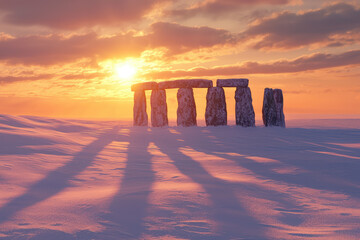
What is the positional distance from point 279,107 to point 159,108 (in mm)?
5914

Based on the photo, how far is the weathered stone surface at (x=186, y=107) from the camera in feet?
54.3

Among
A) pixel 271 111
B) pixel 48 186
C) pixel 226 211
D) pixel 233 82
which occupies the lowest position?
pixel 226 211

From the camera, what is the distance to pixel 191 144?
10539mm

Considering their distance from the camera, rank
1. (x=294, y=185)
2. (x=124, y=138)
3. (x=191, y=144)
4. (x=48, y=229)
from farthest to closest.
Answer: (x=124, y=138) → (x=191, y=144) → (x=294, y=185) → (x=48, y=229)

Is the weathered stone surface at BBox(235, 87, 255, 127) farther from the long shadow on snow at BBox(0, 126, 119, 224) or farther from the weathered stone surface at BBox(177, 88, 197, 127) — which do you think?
the long shadow on snow at BBox(0, 126, 119, 224)

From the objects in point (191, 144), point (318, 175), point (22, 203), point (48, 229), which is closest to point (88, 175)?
point (22, 203)

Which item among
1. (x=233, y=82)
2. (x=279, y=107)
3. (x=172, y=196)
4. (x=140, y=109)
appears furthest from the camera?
(x=140, y=109)

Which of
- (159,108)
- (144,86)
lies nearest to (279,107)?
(159,108)

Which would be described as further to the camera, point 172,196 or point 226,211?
point 172,196

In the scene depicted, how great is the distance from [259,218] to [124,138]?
8878 millimetres

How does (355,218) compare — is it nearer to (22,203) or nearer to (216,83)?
(22,203)

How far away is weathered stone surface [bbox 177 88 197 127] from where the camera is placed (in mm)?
16562

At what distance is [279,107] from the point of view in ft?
56.0

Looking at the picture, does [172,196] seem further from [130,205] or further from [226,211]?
[226,211]
